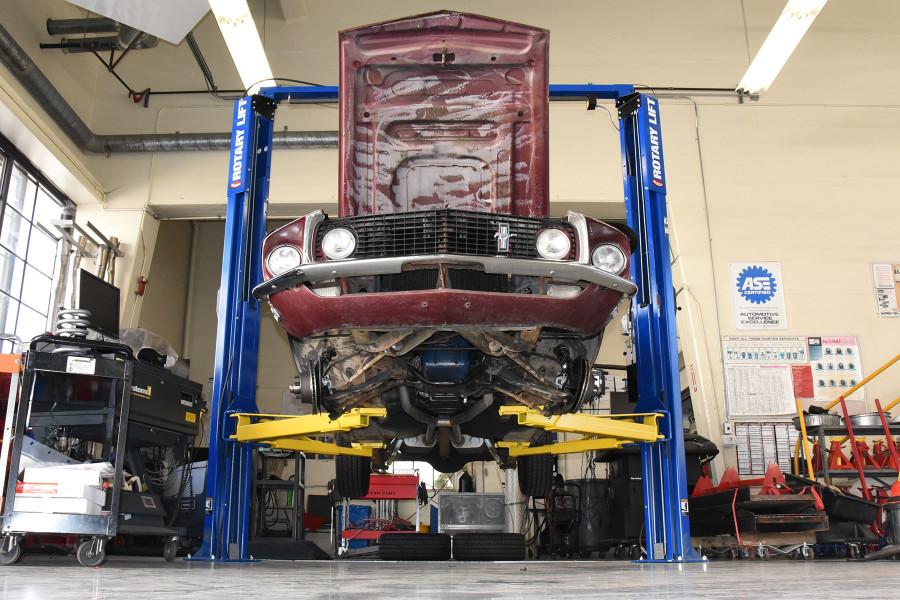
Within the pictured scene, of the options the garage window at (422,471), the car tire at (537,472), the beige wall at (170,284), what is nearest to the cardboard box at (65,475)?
the car tire at (537,472)

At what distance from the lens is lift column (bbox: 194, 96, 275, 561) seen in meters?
4.05

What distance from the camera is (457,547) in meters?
4.84

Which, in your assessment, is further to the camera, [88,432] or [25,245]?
[25,245]

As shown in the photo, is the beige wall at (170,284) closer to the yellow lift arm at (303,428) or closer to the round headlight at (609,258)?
the yellow lift arm at (303,428)

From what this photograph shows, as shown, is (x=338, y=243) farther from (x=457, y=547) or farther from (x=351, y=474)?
(x=457, y=547)

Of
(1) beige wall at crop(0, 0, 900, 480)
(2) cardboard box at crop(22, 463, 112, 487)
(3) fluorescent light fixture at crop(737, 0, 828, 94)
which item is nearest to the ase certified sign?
(1) beige wall at crop(0, 0, 900, 480)

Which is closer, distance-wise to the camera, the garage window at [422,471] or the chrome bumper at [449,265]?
the chrome bumper at [449,265]

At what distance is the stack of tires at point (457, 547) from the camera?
485cm

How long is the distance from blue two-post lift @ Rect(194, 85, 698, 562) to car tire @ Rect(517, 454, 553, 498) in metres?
0.56

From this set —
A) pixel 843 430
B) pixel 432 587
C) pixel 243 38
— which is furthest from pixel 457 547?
pixel 243 38

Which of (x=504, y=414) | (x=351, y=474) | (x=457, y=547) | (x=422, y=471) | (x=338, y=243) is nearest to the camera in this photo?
(x=338, y=243)

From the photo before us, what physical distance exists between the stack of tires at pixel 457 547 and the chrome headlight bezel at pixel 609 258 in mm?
2530

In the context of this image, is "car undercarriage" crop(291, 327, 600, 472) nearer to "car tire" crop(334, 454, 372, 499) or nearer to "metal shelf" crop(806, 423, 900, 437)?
"car tire" crop(334, 454, 372, 499)

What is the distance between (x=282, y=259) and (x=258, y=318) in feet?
5.13
